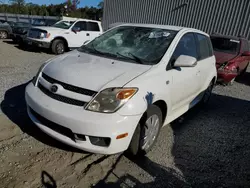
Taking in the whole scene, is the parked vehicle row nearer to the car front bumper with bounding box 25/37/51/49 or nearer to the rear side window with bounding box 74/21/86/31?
the car front bumper with bounding box 25/37/51/49

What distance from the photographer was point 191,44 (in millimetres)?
3750

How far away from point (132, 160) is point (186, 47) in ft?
6.58

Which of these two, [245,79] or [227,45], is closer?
[227,45]

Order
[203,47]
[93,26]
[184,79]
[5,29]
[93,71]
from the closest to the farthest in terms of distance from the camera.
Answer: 1. [93,71]
2. [184,79]
3. [203,47]
4. [93,26]
5. [5,29]

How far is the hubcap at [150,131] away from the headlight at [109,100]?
20.7 inches

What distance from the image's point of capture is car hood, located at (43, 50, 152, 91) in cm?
242

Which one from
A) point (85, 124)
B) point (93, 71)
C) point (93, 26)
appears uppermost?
point (93, 71)

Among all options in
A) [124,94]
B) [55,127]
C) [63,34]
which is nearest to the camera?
[124,94]

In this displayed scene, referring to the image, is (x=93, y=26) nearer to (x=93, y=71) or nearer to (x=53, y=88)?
(x=93, y=71)

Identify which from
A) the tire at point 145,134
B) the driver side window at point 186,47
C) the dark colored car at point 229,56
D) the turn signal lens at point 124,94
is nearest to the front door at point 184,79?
the driver side window at point 186,47

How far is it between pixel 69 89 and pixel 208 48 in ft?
10.8

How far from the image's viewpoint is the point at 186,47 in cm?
355

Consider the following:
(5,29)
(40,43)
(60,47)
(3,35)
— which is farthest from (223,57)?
(3,35)

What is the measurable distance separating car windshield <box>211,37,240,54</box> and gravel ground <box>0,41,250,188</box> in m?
4.18
